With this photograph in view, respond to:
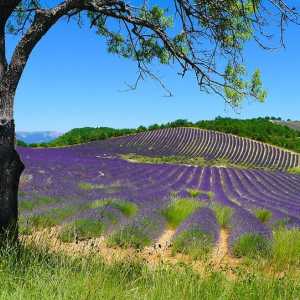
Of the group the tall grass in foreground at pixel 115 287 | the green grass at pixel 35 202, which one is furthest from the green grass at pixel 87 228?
the tall grass in foreground at pixel 115 287

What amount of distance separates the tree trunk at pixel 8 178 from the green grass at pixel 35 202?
552 cm

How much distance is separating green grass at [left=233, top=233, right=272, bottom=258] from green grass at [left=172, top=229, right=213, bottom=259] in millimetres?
467

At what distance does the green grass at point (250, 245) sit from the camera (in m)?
9.29

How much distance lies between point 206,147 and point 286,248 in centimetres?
6167

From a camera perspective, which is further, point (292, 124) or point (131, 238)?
point (292, 124)

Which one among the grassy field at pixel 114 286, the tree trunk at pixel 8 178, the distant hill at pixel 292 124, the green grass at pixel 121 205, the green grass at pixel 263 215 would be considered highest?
the distant hill at pixel 292 124

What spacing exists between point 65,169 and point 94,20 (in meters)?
14.9

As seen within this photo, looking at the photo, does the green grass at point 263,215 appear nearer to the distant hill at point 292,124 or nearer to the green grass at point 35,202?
the green grass at point 35,202

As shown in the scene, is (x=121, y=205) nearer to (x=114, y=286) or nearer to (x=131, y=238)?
(x=131, y=238)

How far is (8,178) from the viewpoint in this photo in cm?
661

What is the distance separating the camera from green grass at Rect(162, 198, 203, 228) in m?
13.1

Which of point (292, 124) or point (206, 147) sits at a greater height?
point (292, 124)

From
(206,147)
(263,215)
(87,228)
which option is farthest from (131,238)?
(206,147)

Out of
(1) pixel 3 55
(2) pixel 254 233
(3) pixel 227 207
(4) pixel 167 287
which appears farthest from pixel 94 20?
(3) pixel 227 207
